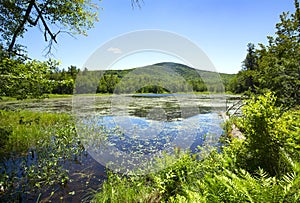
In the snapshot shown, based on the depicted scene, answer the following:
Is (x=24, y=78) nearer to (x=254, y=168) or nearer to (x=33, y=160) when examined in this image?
(x=33, y=160)

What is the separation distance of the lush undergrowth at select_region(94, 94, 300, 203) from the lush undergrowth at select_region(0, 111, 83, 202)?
2.05 meters

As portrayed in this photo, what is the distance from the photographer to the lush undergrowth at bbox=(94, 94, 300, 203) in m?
1.01

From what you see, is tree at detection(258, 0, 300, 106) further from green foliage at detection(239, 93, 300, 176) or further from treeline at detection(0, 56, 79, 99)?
treeline at detection(0, 56, 79, 99)

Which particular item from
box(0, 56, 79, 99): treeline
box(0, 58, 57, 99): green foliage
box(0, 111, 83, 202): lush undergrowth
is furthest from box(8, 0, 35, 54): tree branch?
box(0, 111, 83, 202): lush undergrowth

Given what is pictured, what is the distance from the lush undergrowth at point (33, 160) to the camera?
4.12 m

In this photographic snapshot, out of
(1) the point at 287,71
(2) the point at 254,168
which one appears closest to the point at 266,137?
(2) the point at 254,168

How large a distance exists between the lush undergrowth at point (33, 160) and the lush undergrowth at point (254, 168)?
2048 millimetres

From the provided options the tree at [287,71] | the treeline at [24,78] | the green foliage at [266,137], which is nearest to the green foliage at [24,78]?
the treeline at [24,78]

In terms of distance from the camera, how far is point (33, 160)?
563 cm

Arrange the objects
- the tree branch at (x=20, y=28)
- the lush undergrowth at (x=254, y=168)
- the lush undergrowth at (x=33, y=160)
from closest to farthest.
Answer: the lush undergrowth at (x=254, y=168)
the lush undergrowth at (x=33, y=160)
the tree branch at (x=20, y=28)

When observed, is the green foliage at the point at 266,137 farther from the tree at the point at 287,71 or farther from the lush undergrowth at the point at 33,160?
the lush undergrowth at the point at 33,160

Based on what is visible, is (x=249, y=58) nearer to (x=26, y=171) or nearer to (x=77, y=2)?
(x=77, y=2)

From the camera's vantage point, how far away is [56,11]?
24.4 feet

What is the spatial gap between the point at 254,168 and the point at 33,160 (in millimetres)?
6051
